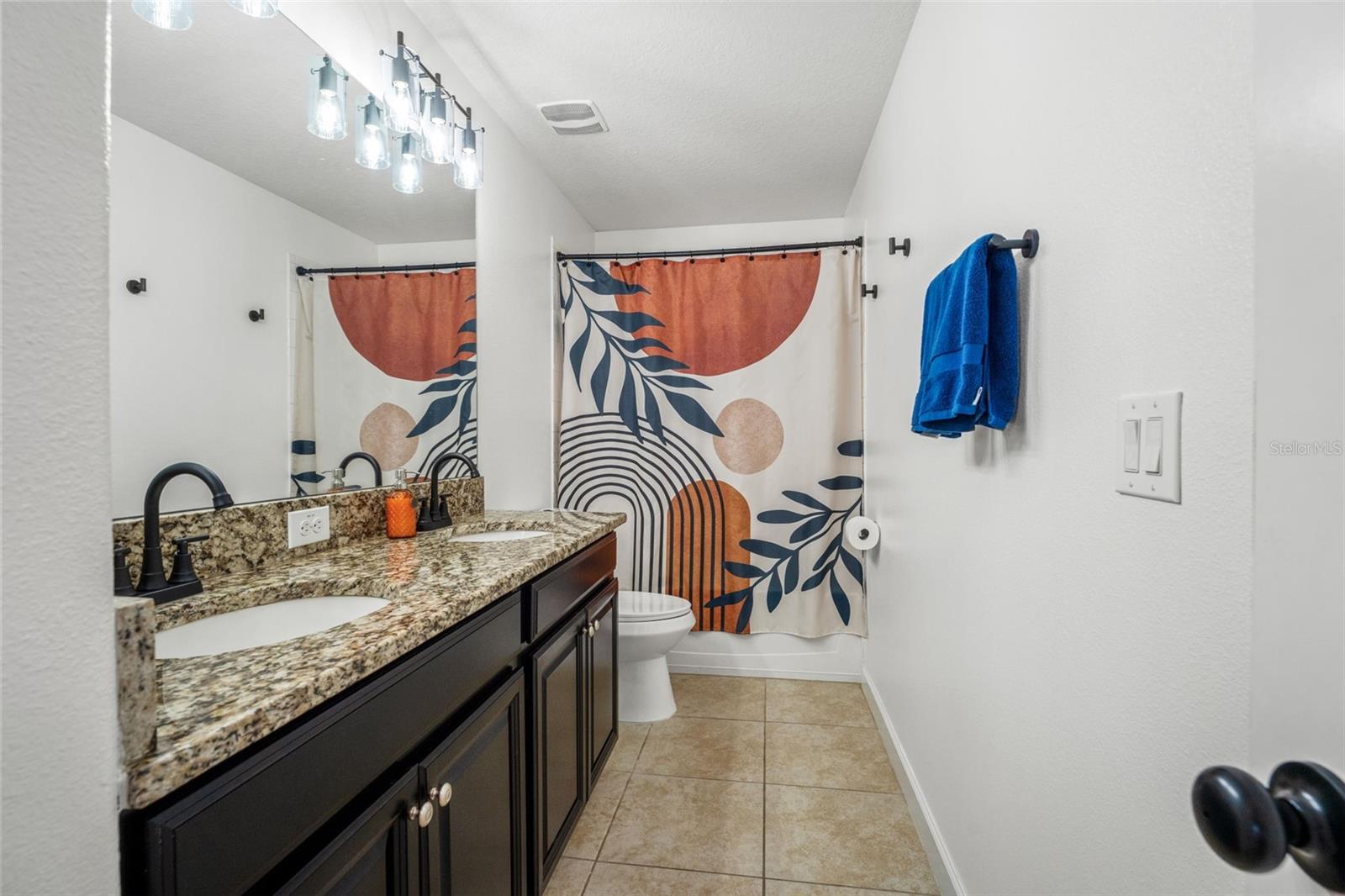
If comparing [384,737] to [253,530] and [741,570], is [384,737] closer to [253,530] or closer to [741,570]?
[253,530]

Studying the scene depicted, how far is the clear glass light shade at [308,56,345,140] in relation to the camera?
138 centimetres

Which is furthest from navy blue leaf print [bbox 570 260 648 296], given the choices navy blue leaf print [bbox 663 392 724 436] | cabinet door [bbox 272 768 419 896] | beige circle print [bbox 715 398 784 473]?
cabinet door [bbox 272 768 419 896]

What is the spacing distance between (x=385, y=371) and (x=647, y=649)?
1.41 meters

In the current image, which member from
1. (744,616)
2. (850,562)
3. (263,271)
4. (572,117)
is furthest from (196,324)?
(850,562)

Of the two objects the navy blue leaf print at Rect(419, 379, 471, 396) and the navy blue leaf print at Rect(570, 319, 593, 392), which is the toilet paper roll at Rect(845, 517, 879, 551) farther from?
the navy blue leaf print at Rect(419, 379, 471, 396)

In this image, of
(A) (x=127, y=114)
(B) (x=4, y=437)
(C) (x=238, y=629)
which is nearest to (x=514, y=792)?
(C) (x=238, y=629)

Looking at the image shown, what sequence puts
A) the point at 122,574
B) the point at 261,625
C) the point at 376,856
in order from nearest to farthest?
the point at 376,856 < the point at 122,574 < the point at 261,625

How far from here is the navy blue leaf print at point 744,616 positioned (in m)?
2.87

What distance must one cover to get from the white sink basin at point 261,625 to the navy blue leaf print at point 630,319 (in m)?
2.05

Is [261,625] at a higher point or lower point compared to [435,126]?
lower

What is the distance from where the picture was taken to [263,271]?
48.9 inches

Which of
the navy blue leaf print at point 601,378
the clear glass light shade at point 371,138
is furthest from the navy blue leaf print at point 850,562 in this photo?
the clear glass light shade at point 371,138

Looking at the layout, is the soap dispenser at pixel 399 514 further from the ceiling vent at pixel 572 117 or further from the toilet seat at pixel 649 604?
the ceiling vent at pixel 572 117

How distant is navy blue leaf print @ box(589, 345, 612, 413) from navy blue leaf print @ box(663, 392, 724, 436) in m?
0.35
